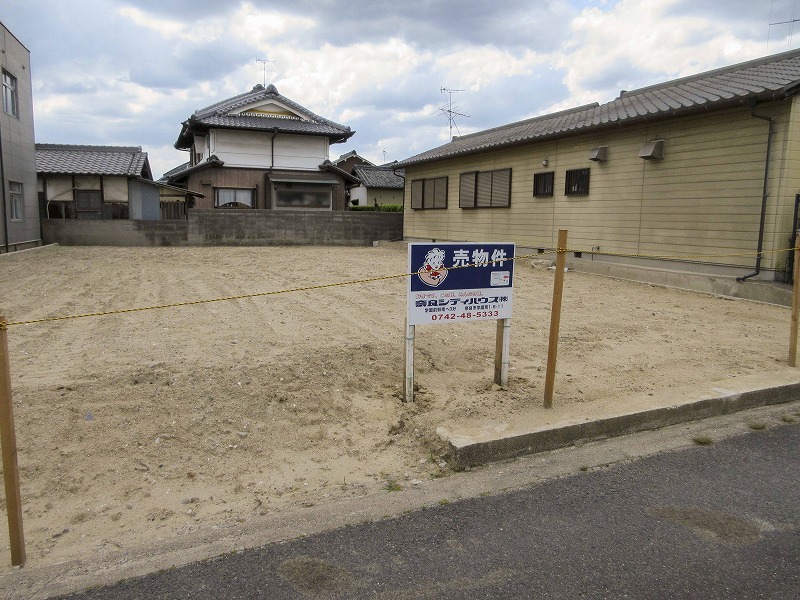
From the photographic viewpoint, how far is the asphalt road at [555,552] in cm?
267

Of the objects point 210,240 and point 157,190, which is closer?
point 210,240

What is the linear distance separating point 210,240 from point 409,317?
17873 mm

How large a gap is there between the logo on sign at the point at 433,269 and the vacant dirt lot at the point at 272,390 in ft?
3.42

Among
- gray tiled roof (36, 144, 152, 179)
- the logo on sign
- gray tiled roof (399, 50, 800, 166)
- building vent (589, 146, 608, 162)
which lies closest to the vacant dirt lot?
the logo on sign

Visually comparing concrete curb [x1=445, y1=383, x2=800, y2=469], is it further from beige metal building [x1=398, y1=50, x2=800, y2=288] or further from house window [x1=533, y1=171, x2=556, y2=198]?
house window [x1=533, y1=171, x2=556, y2=198]

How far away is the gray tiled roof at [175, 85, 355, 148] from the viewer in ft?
88.1

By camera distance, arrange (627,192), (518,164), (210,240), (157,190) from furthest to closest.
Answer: (157,190), (210,240), (518,164), (627,192)

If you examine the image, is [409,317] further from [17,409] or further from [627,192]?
[627,192]

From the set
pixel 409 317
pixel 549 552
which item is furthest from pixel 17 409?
pixel 549 552

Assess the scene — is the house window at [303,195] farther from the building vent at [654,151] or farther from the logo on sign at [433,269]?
the logo on sign at [433,269]

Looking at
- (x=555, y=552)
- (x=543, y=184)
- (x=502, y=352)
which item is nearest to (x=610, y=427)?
(x=502, y=352)

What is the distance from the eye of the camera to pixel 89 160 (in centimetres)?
2433

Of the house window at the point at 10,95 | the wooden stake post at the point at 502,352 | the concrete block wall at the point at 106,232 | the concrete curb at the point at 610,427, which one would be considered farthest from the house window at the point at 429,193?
the concrete curb at the point at 610,427

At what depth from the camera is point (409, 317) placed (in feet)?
16.0
